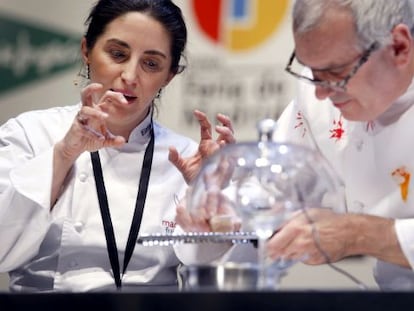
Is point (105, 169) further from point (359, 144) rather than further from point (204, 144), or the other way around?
point (359, 144)

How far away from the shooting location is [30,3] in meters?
2.60

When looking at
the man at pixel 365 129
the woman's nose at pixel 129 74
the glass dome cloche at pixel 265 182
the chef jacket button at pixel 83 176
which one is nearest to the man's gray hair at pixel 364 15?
the man at pixel 365 129

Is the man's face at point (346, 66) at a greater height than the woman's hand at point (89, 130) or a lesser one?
greater

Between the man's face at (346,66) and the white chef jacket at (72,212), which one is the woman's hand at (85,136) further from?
the man's face at (346,66)

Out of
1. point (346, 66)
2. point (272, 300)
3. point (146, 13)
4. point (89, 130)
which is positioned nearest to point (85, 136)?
point (89, 130)

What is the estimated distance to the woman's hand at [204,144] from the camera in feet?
4.81

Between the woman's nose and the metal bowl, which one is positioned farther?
the woman's nose

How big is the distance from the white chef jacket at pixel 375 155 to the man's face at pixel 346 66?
10 cm

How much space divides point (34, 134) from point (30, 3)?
1.03m

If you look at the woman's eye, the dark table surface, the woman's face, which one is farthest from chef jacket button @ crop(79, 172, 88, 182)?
the dark table surface

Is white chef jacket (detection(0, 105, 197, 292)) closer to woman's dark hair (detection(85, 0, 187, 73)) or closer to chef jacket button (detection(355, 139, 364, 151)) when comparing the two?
woman's dark hair (detection(85, 0, 187, 73))

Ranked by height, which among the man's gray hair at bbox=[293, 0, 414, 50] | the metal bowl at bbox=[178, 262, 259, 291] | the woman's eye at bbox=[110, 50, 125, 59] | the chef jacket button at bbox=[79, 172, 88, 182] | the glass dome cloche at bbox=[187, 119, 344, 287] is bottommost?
the metal bowl at bbox=[178, 262, 259, 291]

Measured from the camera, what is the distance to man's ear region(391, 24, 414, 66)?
136 centimetres

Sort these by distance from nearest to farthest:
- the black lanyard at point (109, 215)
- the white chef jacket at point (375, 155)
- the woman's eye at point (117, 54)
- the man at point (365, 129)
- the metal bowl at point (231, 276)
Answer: the metal bowl at point (231, 276) → the man at point (365, 129) → the white chef jacket at point (375, 155) → the black lanyard at point (109, 215) → the woman's eye at point (117, 54)
